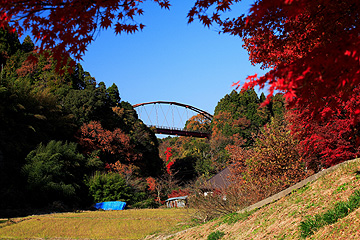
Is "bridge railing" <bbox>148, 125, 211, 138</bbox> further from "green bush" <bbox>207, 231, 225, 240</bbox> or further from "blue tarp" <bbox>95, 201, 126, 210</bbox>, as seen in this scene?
"green bush" <bbox>207, 231, 225, 240</bbox>

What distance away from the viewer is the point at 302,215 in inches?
249

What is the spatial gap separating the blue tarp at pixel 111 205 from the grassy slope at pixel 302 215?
14608mm

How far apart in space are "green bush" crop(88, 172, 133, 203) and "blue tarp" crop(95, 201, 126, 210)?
1.35m

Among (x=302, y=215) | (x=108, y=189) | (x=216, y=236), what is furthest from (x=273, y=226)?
(x=108, y=189)

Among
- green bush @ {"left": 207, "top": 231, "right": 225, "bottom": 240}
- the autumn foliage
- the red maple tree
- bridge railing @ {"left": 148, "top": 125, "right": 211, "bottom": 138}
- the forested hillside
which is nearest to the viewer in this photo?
the red maple tree

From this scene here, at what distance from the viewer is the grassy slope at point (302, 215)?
5.05 meters

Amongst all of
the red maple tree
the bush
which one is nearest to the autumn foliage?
the bush

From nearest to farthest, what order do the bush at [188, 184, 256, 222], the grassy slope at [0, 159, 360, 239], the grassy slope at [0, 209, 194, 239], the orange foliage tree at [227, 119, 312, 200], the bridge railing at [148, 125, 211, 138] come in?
the grassy slope at [0, 159, 360, 239]
the bush at [188, 184, 256, 222]
the orange foliage tree at [227, 119, 312, 200]
the grassy slope at [0, 209, 194, 239]
the bridge railing at [148, 125, 211, 138]

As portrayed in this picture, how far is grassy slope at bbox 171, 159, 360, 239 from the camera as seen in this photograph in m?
5.05

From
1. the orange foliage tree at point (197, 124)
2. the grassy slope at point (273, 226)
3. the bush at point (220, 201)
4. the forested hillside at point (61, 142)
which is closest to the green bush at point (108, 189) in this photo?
the forested hillside at point (61, 142)

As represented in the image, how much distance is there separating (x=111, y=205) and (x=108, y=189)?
257cm

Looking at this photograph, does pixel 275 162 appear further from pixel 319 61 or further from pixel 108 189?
pixel 108 189

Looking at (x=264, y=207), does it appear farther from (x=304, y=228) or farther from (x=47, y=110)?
(x=47, y=110)

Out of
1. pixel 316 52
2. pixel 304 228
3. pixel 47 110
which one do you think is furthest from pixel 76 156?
pixel 316 52
